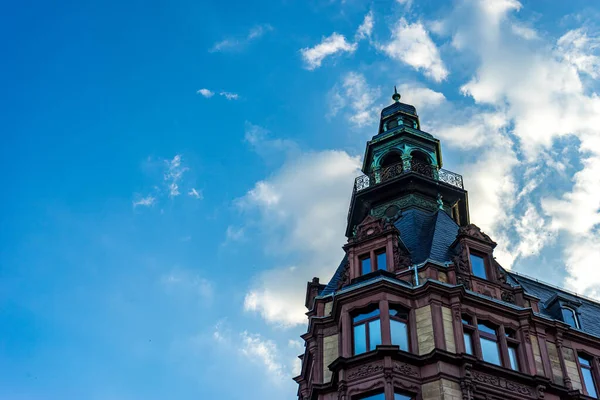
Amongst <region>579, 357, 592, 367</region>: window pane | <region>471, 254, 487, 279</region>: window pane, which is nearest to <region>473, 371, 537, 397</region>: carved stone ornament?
<region>579, 357, 592, 367</region>: window pane

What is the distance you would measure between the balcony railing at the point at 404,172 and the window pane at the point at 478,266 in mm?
10882

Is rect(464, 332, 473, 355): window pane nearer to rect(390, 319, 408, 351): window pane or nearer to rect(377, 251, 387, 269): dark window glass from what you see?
rect(390, 319, 408, 351): window pane

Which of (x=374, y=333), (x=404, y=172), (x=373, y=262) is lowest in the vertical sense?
(x=374, y=333)

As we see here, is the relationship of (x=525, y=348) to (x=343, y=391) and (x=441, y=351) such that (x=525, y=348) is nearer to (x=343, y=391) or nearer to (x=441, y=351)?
(x=441, y=351)

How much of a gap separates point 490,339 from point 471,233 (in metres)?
6.77

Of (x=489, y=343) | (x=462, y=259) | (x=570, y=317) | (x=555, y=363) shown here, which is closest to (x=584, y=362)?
(x=555, y=363)

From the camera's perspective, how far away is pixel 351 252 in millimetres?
41219

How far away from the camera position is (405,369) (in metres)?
33.7

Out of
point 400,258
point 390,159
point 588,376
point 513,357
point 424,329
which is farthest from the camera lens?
point 390,159

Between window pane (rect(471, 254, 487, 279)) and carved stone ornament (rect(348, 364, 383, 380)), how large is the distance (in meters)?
8.97

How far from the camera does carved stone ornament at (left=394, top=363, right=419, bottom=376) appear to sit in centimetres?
3354

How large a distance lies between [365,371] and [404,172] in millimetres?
19583

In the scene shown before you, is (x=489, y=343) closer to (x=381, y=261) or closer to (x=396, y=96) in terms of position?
(x=381, y=261)

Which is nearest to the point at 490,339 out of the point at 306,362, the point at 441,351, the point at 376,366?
the point at 441,351
